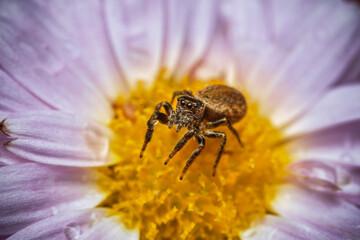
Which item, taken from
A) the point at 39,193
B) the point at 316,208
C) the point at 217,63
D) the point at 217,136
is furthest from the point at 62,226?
the point at 217,63

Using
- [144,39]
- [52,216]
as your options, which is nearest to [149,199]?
[52,216]

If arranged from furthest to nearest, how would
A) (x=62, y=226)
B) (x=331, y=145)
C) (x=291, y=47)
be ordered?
(x=291, y=47) < (x=331, y=145) < (x=62, y=226)

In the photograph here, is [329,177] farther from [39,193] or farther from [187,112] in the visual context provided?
[39,193]

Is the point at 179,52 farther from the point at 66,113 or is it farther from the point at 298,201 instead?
the point at 298,201

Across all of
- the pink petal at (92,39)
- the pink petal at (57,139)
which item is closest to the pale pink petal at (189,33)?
the pink petal at (92,39)

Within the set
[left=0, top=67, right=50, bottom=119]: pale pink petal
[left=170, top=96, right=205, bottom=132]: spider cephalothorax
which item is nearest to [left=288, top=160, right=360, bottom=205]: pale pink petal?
[left=170, top=96, right=205, bottom=132]: spider cephalothorax

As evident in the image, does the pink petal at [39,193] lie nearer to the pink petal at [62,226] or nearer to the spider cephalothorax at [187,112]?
the pink petal at [62,226]
